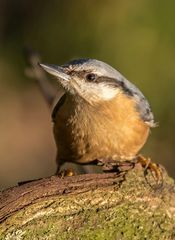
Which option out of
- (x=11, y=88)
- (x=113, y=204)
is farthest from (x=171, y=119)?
(x=113, y=204)

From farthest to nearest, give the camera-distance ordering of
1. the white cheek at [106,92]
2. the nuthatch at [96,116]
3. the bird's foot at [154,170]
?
1. the white cheek at [106,92]
2. the nuthatch at [96,116]
3. the bird's foot at [154,170]

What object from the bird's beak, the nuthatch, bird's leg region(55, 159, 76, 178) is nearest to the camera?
bird's leg region(55, 159, 76, 178)

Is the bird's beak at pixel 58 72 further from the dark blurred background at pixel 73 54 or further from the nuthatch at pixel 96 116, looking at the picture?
the dark blurred background at pixel 73 54

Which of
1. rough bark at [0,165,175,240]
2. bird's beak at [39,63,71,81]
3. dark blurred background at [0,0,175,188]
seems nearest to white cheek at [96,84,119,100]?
bird's beak at [39,63,71,81]

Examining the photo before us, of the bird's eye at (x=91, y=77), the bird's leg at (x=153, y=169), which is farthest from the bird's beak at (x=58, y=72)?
the bird's leg at (x=153, y=169)

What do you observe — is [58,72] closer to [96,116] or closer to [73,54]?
[96,116]

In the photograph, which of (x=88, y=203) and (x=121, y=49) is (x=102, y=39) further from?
(x=88, y=203)

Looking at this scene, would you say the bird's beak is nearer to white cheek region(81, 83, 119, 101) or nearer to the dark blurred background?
white cheek region(81, 83, 119, 101)
